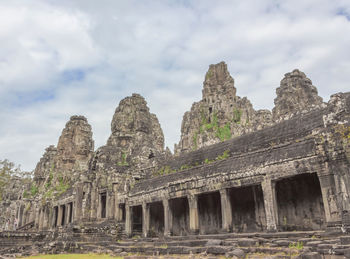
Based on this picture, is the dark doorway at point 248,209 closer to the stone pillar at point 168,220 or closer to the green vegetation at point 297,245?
the stone pillar at point 168,220

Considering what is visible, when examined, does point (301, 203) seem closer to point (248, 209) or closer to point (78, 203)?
point (248, 209)

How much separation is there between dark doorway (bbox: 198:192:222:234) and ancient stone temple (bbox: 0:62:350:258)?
7 centimetres

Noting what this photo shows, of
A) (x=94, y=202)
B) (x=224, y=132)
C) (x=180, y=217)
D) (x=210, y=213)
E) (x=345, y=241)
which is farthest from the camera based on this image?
(x=224, y=132)

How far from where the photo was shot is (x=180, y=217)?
2353 cm

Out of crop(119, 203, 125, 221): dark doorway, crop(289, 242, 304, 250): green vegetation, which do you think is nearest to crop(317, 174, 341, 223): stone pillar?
crop(289, 242, 304, 250): green vegetation

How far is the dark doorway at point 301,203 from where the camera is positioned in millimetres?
16047

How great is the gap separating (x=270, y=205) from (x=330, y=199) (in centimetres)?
297

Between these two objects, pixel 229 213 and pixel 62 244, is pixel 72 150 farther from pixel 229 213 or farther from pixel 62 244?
pixel 229 213

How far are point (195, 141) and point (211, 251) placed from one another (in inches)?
2111

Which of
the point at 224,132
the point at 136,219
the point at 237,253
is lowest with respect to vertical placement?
the point at 237,253

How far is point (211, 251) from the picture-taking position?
40.0ft

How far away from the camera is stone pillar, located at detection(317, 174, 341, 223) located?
12.3m

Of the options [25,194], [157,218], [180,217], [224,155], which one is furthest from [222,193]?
[25,194]

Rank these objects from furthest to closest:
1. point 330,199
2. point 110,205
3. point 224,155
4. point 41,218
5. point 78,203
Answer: point 41,218 → point 78,203 → point 110,205 → point 224,155 → point 330,199
